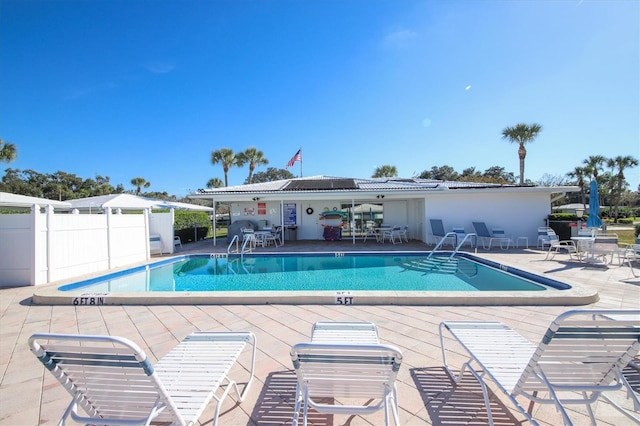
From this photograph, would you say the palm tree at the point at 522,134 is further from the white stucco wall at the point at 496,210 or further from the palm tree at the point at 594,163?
the palm tree at the point at 594,163

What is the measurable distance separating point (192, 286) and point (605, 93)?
1674 cm

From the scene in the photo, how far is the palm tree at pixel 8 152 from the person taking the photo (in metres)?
15.8

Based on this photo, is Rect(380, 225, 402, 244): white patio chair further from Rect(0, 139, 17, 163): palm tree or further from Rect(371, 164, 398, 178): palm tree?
Rect(0, 139, 17, 163): palm tree

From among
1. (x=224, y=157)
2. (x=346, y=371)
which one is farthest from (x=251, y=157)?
(x=346, y=371)

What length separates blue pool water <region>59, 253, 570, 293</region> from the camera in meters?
7.01

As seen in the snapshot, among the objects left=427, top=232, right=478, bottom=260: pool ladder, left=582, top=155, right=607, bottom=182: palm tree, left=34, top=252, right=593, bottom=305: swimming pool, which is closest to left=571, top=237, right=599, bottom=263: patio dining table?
left=34, top=252, right=593, bottom=305: swimming pool

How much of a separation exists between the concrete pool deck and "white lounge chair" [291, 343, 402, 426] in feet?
1.55

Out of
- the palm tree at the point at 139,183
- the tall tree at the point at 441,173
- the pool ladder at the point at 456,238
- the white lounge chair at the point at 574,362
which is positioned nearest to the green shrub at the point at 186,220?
the pool ladder at the point at 456,238

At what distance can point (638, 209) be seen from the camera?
3862 cm

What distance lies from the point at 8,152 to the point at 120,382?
22.9 m

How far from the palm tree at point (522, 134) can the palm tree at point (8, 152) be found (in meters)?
35.5

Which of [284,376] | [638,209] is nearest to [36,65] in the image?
[284,376]

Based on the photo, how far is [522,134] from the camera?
23.0m

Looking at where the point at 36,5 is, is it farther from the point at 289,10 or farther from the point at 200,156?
the point at 200,156
